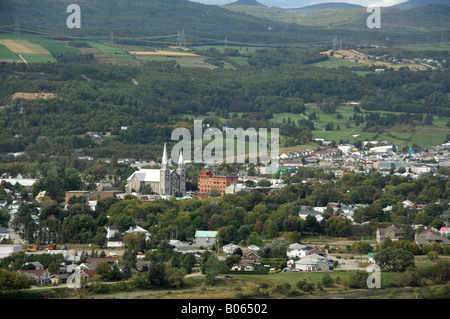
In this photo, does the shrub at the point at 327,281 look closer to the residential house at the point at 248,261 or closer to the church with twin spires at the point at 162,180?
the residential house at the point at 248,261

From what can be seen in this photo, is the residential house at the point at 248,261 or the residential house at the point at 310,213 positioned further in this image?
the residential house at the point at 310,213

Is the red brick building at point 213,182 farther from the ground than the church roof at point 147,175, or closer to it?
closer to it

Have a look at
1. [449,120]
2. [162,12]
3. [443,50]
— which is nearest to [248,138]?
[449,120]

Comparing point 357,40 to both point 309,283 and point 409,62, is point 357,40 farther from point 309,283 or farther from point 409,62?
point 309,283

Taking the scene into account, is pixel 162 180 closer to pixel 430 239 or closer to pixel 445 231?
pixel 445 231

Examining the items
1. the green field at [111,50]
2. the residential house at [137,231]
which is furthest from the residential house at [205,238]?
the green field at [111,50]

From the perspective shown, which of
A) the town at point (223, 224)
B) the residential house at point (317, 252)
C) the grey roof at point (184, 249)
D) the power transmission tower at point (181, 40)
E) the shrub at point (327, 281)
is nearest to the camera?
the shrub at point (327, 281)

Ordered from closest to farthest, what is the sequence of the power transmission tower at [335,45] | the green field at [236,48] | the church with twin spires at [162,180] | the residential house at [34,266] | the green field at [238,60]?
the residential house at [34,266] < the church with twin spires at [162,180] < the green field at [238,60] < the power transmission tower at [335,45] < the green field at [236,48]

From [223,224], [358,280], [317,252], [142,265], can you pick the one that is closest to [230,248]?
[317,252]
